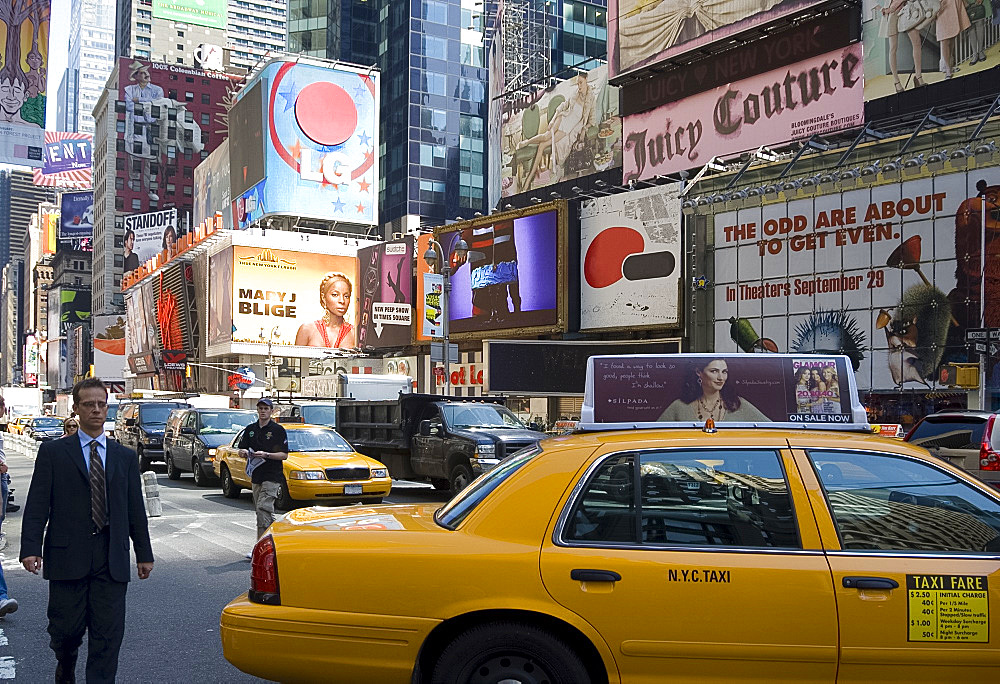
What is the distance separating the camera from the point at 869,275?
3588 centimetres

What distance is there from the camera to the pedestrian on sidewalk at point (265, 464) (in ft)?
36.1

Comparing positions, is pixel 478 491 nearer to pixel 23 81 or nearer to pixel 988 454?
pixel 988 454

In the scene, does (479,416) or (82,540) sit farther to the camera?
(479,416)

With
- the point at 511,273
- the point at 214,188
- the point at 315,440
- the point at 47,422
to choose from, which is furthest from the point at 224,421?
the point at 214,188

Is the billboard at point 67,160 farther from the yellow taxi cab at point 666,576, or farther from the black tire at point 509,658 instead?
the black tire at point 509,658

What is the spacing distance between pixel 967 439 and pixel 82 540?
12369 millimetres

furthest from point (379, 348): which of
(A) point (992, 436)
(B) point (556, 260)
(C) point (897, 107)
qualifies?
(A) point (992, 436)

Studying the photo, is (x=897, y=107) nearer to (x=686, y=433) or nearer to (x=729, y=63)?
(x=729, y=63)

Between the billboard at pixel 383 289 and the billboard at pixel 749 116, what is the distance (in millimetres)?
19394

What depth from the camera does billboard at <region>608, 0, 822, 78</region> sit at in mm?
46156

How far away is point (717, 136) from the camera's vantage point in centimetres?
4862

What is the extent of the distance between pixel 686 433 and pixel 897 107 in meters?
41.8

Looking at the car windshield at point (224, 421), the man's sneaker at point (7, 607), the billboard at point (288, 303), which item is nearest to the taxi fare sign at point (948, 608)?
the man's sneaker at point (7, 607)

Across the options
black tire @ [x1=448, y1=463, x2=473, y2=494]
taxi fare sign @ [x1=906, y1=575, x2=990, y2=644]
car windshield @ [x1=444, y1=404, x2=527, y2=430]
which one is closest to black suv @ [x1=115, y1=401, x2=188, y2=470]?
car windshield @ [x1=444, y1=404, x2=527, y2=430]
